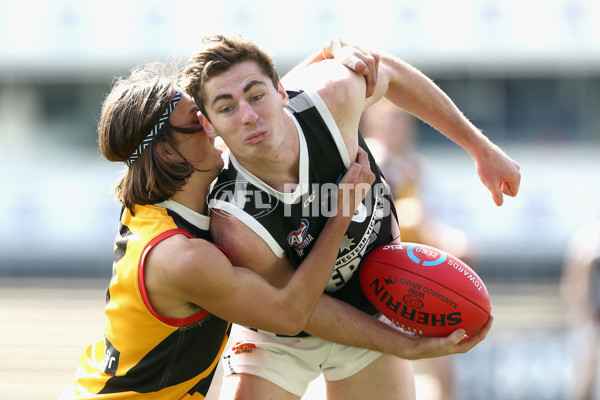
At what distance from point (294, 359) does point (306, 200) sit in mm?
853

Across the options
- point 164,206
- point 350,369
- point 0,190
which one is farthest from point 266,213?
point 0,190

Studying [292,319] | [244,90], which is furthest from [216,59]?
[292,319]

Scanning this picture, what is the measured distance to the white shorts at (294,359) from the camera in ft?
13.1

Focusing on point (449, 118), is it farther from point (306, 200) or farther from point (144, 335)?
point (144, 335)

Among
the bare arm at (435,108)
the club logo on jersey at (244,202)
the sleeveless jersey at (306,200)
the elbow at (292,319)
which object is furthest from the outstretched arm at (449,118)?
the elbow at (292,319)

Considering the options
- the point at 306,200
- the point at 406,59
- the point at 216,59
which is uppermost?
the point at 216,59

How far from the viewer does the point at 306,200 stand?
3.69 meters

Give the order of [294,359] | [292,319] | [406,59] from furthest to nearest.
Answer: [406,59] < [294,359] < [292,319]

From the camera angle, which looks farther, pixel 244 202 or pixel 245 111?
pixel 244 202

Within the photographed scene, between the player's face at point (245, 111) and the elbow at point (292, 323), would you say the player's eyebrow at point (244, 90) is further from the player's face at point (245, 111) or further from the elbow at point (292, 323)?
the elbow at point (292, 323)

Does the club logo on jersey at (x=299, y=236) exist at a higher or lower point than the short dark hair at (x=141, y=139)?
lower

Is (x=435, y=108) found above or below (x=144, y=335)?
above

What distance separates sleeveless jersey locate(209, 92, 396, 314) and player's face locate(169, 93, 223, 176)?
12cm

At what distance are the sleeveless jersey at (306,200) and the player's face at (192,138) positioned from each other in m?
0.12
